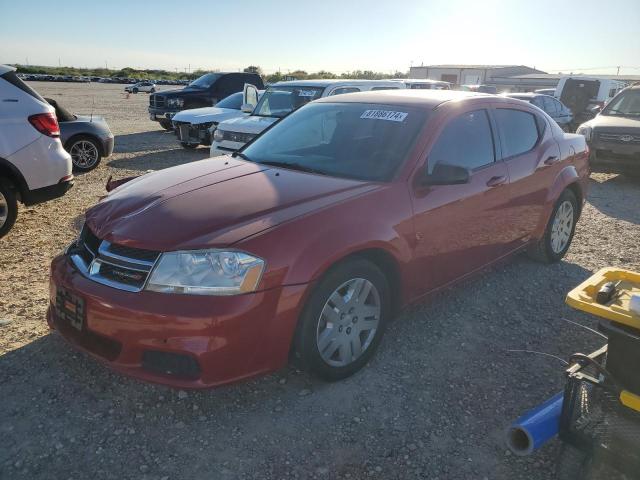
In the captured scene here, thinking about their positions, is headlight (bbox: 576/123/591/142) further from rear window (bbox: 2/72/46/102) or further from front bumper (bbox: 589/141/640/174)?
rear window (bbox: 2/72/46/102)

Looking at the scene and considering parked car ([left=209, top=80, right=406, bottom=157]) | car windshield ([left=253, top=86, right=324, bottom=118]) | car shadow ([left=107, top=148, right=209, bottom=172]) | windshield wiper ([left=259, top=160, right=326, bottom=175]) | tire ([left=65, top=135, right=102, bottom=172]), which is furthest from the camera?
car shadow ([left=107, top=148, right=209, bottom=172])

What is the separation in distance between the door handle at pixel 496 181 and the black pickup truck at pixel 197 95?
1226cm

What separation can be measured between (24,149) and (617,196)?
28.3 ft

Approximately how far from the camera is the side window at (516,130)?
416cm

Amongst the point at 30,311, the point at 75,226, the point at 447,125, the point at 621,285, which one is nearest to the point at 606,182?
the point at 447,125

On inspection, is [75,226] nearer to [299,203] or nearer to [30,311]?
[30,311]

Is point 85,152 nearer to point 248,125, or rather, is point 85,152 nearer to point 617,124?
point 248,125

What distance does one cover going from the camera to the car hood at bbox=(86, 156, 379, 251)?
262 centimetres

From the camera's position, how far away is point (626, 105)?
10.0 metres

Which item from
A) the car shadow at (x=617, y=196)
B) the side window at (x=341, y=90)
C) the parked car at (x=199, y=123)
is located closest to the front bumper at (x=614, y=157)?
the car shadow at (x=617, y=196)

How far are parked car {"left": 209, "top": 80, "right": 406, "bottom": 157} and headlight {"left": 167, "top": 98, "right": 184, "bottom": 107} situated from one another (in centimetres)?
648

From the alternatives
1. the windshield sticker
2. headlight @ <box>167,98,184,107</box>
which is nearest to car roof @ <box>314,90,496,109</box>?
the windshield sticker

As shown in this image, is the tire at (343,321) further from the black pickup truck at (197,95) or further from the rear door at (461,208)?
the black pickup truck at (197,95)

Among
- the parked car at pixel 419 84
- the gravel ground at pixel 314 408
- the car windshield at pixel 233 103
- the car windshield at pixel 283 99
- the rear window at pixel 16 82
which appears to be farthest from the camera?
the car windshield at pixel 233 103
